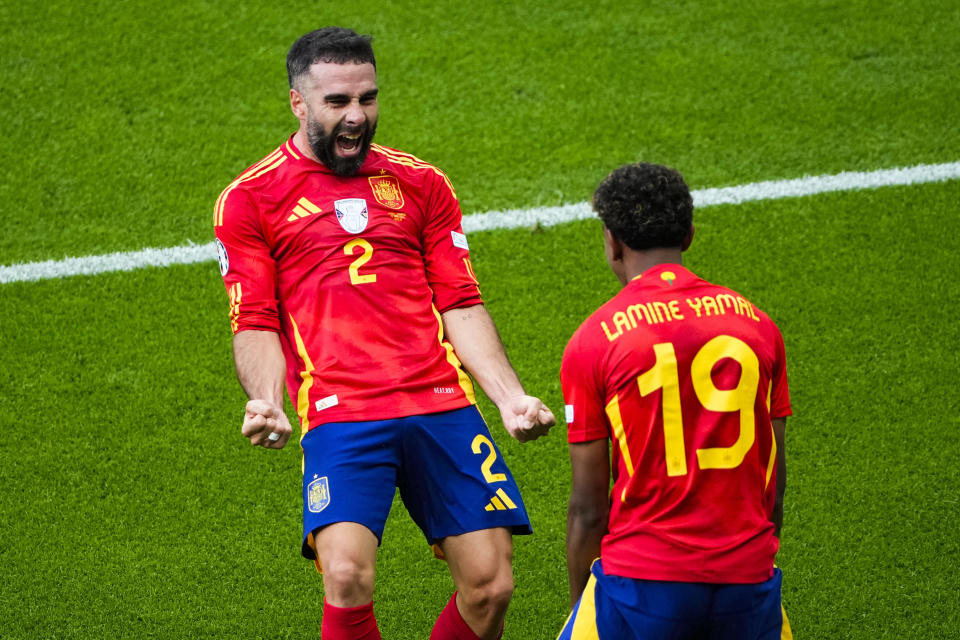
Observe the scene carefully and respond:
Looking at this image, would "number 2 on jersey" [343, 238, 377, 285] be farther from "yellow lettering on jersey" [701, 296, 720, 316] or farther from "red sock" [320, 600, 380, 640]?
"yellow lettering on jersey" [701, 296, 720, 316]

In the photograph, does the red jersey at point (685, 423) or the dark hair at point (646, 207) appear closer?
the red jersey at point (685, 423)

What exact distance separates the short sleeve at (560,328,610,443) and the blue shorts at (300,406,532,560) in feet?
2.86

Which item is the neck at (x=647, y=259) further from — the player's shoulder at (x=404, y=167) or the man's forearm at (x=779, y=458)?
the player's shoulder at (x=404, y=167)

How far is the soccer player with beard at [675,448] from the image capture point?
2852mm

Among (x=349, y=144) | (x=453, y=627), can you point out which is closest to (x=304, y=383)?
(x=349, y=144)

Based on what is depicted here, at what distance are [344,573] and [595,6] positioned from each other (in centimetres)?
557

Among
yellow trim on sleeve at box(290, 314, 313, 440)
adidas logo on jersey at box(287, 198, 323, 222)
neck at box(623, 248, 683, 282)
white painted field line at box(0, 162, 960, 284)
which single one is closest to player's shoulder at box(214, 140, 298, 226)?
adidas logo on jersey at box(287, 198, 323, 222)

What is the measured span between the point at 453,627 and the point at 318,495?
0.64 m

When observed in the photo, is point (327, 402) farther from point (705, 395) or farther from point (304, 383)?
point (705, 395)

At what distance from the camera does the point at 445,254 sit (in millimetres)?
4137

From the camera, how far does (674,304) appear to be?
9.57 ft

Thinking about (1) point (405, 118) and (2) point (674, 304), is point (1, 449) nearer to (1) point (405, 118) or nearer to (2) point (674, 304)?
(1) point (405, 118)

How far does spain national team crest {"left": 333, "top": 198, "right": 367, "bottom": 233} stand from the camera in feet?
13.1

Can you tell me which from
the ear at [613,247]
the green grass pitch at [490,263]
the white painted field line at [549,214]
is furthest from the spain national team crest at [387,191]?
the white painted field line at [549,214]
